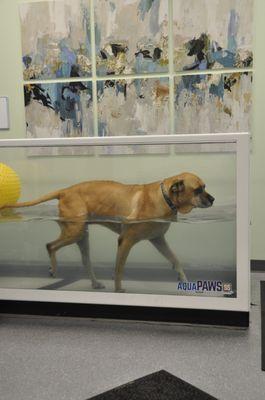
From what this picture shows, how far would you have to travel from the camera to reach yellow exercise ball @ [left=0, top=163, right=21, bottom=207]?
1.82 metres

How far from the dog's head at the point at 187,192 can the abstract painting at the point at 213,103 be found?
1.27 metres

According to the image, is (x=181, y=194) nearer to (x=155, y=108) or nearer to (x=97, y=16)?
(x=155, y=108)

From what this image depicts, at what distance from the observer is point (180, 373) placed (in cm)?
151

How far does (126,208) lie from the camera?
185 cm

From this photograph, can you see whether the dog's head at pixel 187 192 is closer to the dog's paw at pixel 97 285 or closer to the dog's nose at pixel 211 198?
the dog's nose at pixel 211 198

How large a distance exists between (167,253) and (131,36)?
1.82 meters

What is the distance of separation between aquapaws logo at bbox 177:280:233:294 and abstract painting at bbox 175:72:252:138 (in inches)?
57.0

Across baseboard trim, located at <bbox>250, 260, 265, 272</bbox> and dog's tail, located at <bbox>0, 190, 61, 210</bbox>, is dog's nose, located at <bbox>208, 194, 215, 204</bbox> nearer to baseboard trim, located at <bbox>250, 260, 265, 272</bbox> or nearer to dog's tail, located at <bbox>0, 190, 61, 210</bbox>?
dog's tail, located at <bbox>0, 190, 61, 210</bbox>

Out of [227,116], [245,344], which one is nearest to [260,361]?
[245,344]

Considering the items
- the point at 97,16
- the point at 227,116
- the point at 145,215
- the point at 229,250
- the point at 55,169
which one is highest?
the point at 97,16

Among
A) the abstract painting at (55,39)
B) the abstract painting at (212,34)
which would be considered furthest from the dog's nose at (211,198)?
the abstract painting at (55,39)

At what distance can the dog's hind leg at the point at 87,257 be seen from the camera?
75.4 inches

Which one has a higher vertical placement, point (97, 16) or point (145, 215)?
point (97, 16)

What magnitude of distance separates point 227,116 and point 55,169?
1509 millimetres
